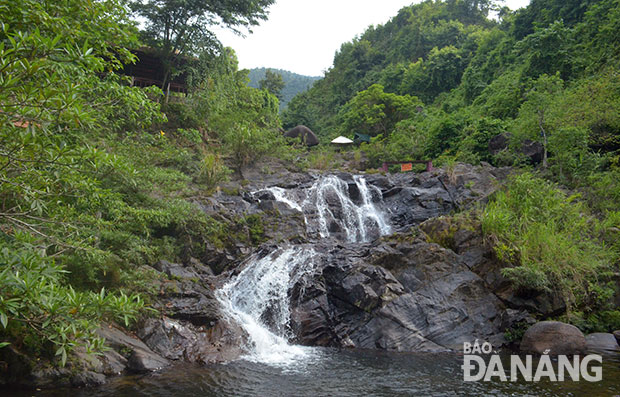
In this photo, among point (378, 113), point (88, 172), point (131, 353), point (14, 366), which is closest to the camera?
point (88, 172)

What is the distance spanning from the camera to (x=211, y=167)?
14.8 metres

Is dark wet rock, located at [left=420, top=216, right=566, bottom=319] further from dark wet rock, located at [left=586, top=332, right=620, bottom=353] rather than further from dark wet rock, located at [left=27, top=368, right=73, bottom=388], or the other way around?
dark wet rock, located at [left=27, top=368, right=73, bottom=388]

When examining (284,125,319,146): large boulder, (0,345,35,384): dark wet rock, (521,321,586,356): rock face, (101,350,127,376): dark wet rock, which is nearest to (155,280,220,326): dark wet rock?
(101,350,127,376): dark wet rock

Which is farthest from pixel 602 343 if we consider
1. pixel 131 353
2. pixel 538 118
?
pixel 538 118

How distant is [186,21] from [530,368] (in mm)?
19231

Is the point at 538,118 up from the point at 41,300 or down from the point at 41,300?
up

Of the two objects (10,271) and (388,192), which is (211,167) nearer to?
(388,192)

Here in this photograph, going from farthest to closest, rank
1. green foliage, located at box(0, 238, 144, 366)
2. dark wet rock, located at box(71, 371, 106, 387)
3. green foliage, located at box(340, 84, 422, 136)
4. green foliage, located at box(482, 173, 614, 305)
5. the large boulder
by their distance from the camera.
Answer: green foliage, located at box(340, 84, 422, 136), the large boulder, green foliage, located at box(482, 173, 614, 305), dark wet rock, located at box(71, 371, 106, 387), green foliage, located at box(0, 238, 144, 366)

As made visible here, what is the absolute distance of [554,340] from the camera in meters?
8.29

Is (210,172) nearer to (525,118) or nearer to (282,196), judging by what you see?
(282,196)

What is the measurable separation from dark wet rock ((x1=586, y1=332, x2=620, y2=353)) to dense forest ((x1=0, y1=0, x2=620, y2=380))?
1.65ft

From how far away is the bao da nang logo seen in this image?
6887 mm

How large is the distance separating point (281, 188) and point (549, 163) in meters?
11.0

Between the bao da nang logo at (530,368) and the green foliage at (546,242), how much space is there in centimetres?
182
